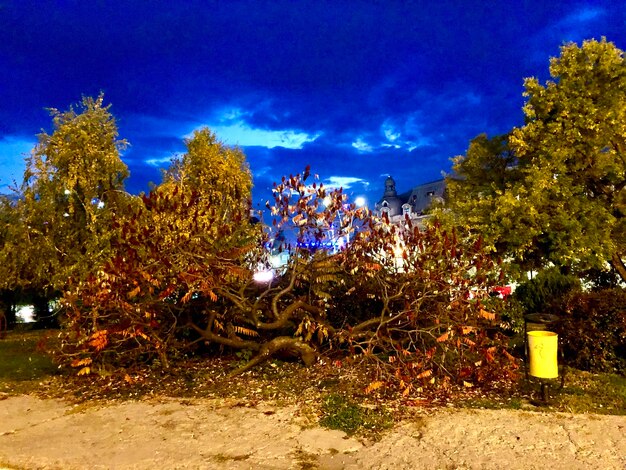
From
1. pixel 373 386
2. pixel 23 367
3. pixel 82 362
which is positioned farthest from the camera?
Answer: pixel 23 367

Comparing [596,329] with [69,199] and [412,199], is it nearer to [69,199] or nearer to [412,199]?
[69,199]

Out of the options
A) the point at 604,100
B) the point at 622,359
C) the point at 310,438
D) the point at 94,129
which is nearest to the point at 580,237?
the point at 604,100

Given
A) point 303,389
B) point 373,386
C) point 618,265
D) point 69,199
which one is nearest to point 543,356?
point 373,386

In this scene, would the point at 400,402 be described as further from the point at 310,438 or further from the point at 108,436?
the point at 108,436

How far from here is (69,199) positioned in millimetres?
13266

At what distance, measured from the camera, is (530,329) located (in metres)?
6.66

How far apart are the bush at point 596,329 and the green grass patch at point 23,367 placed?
27.1ft

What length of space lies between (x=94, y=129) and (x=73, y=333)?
24.2 ft

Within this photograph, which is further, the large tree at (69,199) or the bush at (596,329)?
the large tree at (69,199)

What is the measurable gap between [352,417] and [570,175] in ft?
35.8

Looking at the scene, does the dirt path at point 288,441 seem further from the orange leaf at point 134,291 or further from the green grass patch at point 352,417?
the orange leaf at point 134,291

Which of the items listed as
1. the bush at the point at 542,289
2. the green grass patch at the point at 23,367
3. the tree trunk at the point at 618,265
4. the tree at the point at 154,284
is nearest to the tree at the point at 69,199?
the green grass patch at the point at 23,367

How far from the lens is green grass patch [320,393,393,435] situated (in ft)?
17.0

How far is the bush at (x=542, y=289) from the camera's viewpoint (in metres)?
8.31
